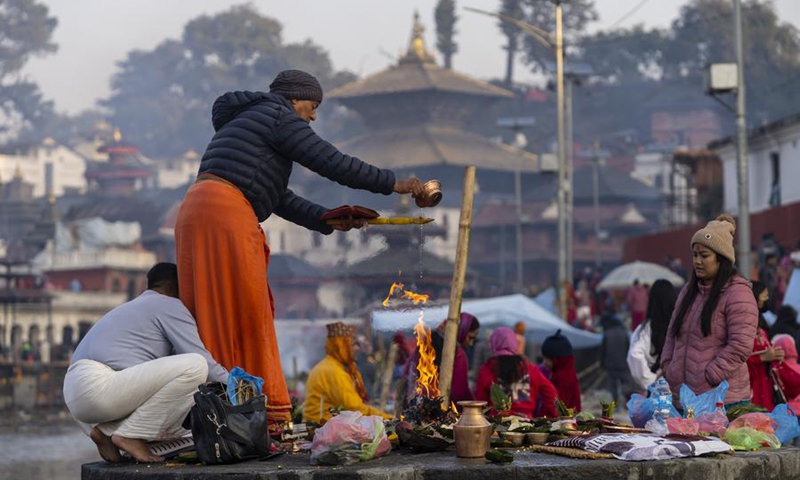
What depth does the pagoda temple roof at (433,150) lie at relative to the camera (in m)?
78.4

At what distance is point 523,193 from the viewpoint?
81312 millimetres

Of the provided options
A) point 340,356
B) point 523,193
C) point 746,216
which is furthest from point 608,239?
point 340,356

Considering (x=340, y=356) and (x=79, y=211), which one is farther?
(x=79, y=211)

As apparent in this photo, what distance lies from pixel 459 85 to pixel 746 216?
6317 centimetres

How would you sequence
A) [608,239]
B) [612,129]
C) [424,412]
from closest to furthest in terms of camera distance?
[424,412], [608,239], [612,129]

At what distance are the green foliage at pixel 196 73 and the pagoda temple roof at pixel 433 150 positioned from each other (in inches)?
1128

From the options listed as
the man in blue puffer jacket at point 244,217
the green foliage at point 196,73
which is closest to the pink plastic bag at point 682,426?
the man in blue puffer jacket at point 244,217

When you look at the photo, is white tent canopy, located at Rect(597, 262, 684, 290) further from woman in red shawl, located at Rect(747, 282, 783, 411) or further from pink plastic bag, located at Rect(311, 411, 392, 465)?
pink plastic bag, located at Rect(311, 411, 392, 465)

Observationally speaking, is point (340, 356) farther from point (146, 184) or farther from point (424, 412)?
point (146, 184)

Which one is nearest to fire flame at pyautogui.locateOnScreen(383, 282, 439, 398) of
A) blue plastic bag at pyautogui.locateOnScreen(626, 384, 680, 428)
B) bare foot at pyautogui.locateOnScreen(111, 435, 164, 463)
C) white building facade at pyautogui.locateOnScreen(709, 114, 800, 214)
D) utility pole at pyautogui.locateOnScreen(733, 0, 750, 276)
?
blue plastic bag at pyautogui.locateOnScreen(626, 384, 680, 428)

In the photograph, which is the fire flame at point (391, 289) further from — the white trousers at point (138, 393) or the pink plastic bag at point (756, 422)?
the white trousers at point (138, 393)

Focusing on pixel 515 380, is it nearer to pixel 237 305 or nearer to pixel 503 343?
pixel 503 343

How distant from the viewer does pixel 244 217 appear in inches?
298

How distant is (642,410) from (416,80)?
76409mm
